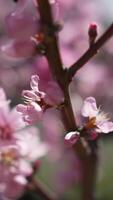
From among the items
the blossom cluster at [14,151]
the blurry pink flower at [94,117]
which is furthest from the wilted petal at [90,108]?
the blossom cluster at [14,151]

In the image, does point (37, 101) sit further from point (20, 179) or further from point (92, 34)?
point (20, 179)

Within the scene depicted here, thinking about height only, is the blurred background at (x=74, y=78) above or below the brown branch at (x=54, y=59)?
above

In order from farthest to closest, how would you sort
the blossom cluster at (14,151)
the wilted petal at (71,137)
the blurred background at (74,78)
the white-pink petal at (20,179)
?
the blurred background at (74,78) → the white-pink petal at (20,179) → the blossom cluster at (14,151) → the wilted petal at (71,137)

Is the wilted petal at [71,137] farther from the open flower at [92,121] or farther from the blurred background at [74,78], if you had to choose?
the blurred background at [74,78]

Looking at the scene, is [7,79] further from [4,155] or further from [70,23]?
[4,155]

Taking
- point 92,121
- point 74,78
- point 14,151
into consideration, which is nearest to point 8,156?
point 14,151

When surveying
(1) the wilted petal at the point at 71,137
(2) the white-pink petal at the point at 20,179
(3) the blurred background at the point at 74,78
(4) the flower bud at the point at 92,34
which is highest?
(3) the blurred background at the point at 74,78

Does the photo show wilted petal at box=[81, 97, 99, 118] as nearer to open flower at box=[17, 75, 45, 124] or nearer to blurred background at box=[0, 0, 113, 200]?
open flower at box=[17, 75, 45, 124]

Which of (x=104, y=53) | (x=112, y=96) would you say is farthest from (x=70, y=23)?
(x=112, y=96)
